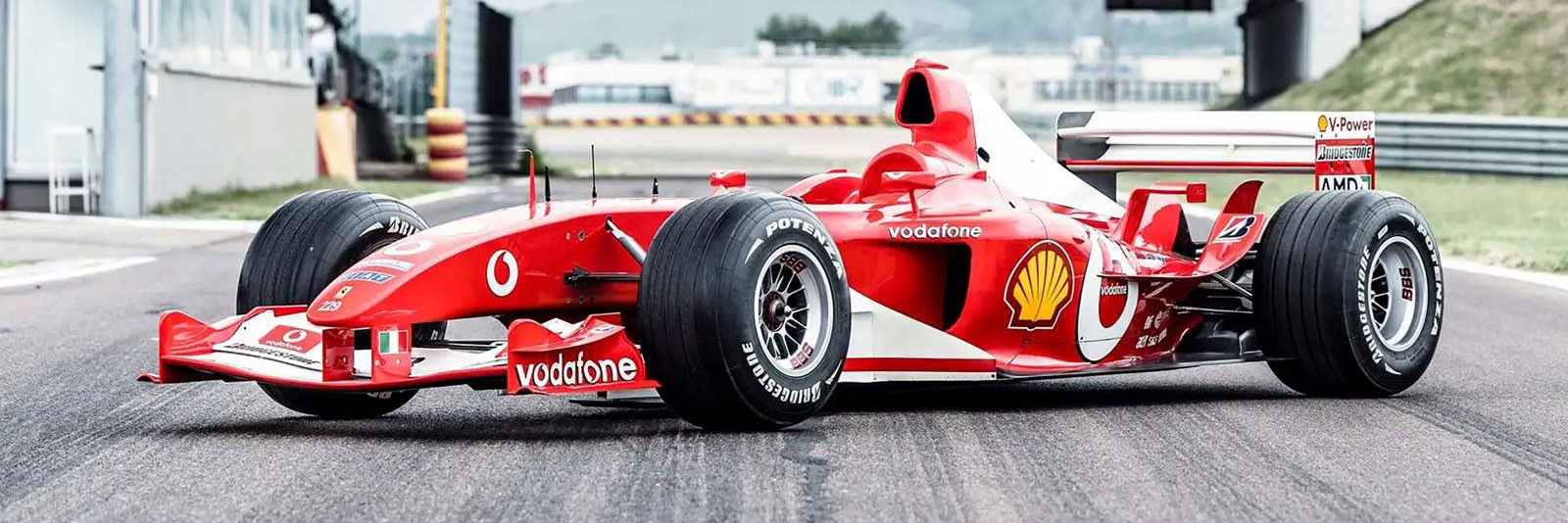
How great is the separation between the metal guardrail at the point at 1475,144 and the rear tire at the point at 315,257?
2320 centimetres

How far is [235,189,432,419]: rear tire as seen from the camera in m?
7.54

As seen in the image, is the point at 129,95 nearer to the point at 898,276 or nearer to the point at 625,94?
the point at 898,276

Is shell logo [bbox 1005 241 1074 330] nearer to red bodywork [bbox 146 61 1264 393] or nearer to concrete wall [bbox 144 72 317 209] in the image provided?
red bodywork [bbox 146 61 1264 393]

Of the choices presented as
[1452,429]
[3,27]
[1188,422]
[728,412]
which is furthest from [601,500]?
[3,27]

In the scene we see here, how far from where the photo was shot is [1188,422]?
750cm

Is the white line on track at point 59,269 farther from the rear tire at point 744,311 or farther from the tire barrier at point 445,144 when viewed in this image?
the tire barrier at point 445,144

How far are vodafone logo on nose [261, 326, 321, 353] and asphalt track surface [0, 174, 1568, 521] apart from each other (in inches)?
11.0

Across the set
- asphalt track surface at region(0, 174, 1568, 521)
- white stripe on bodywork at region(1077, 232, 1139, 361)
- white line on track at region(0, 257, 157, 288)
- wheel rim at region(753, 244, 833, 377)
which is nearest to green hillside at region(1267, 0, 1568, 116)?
white line on track at region(0, 257, 157, 288)

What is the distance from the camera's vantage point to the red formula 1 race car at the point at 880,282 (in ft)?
22.1

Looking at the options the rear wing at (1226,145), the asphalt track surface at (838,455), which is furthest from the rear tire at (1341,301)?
the rear wing at (1226,145)

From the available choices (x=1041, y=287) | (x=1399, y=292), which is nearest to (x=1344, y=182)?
(x=1399, y=292)

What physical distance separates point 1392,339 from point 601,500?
13.3 ft

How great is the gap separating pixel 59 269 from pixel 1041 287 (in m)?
9.51

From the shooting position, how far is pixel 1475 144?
2983cm
